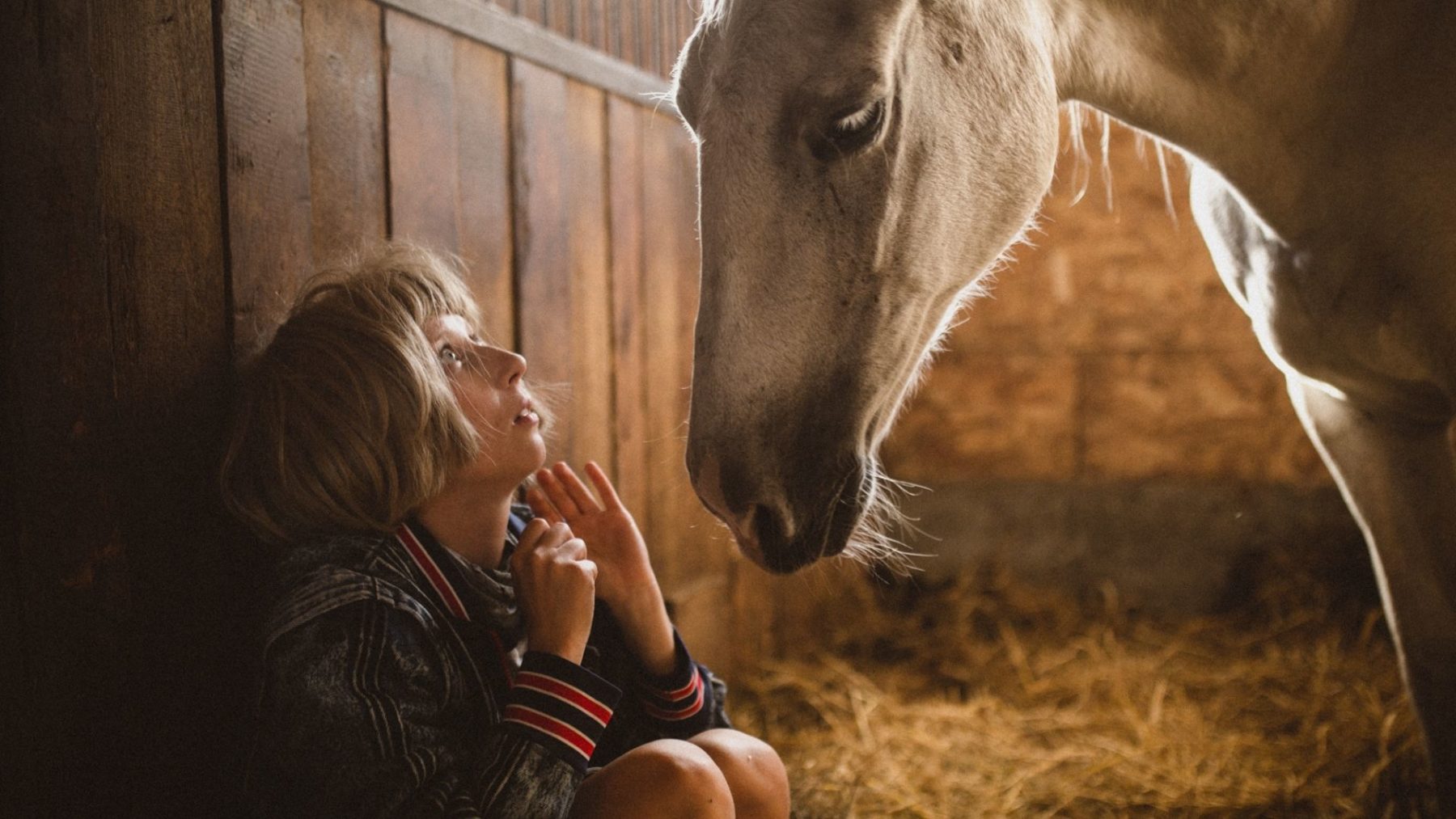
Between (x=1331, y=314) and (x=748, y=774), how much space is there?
914 millimetres

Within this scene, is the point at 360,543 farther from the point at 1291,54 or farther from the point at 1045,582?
the point at 1045,582

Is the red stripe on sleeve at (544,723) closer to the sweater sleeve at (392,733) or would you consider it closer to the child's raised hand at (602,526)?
the sweater sleeve at (392,733)

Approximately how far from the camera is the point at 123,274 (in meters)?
1.03

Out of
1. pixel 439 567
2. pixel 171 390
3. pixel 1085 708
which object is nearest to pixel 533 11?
pixel 171 390

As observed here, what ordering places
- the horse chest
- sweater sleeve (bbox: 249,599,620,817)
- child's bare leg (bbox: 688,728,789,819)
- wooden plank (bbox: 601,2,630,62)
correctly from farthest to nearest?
wooden plank (bbox: 601,2,630,62)
the horse chest
child's bare leg (bbox: 688,728,789,819)
sweater sleeve (bbox: 249,599,620,817)

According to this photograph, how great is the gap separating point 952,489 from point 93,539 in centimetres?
261

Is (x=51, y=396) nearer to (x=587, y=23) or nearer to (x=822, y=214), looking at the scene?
(x=822, y=214)

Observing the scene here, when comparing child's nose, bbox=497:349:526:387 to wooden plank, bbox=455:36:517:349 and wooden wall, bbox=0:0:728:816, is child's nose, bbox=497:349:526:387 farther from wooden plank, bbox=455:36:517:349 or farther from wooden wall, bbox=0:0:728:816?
wooden plank, bbox=455:36:517:349

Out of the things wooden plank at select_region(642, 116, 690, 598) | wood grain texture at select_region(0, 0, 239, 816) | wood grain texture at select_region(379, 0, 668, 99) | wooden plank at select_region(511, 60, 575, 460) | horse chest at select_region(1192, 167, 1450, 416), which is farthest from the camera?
wooden plank at select_region(642, 116, 690, 598)

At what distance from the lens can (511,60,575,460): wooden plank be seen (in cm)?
169

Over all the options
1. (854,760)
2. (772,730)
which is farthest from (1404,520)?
(772,730)

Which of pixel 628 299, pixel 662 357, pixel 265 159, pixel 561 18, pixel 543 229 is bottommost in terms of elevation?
pixel 662 357

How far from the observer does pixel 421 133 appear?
1466 mm

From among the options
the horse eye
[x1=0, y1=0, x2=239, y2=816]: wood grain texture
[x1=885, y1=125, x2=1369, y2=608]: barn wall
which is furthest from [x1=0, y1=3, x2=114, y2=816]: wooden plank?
[x1=885, y1=125, x2=1369, y2=608]: barn wall
